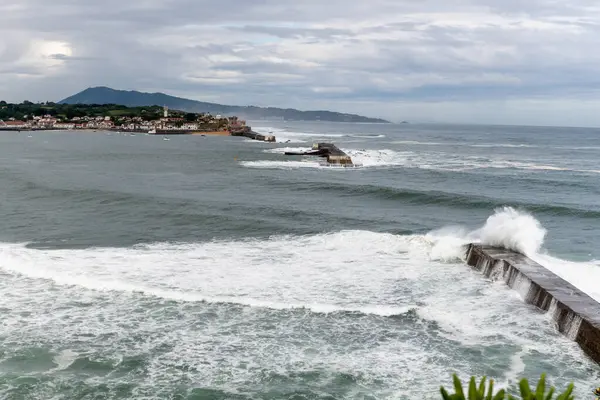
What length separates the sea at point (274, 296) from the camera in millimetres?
11531

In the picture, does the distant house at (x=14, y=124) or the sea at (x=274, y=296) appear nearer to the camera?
the sea at (x=274, y=296)

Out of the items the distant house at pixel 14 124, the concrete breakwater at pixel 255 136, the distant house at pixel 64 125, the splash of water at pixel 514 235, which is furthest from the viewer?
the distant house at pixel 64 125

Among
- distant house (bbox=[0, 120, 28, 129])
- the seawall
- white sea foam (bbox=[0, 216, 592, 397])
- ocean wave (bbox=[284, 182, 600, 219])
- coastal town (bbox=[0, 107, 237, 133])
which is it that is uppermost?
coastal town (bbox=[0, 107, 237, 133])

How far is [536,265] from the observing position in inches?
715

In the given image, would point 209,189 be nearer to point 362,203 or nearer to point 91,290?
point 362,203

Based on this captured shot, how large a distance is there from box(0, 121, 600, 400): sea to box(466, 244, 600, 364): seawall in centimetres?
35

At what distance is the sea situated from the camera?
11.5 m

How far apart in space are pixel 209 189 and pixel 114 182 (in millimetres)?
8051

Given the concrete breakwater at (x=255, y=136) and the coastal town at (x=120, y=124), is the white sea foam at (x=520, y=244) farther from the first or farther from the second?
the coastal town at (x=120, y=124)

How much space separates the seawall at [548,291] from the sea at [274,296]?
1.16ft

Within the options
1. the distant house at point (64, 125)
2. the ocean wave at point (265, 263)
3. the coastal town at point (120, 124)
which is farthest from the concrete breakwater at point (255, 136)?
the ocean wave at point (265, 263)

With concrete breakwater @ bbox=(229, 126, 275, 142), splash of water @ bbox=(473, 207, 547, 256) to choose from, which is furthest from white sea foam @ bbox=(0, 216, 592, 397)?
concrete breakwater @ bbox=(229, 126, 275, 142)

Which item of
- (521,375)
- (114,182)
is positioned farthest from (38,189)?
(521,375)

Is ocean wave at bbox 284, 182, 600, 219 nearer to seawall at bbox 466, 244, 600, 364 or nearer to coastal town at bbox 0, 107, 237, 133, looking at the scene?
seawall at bbox 466, 244, 600, 364
